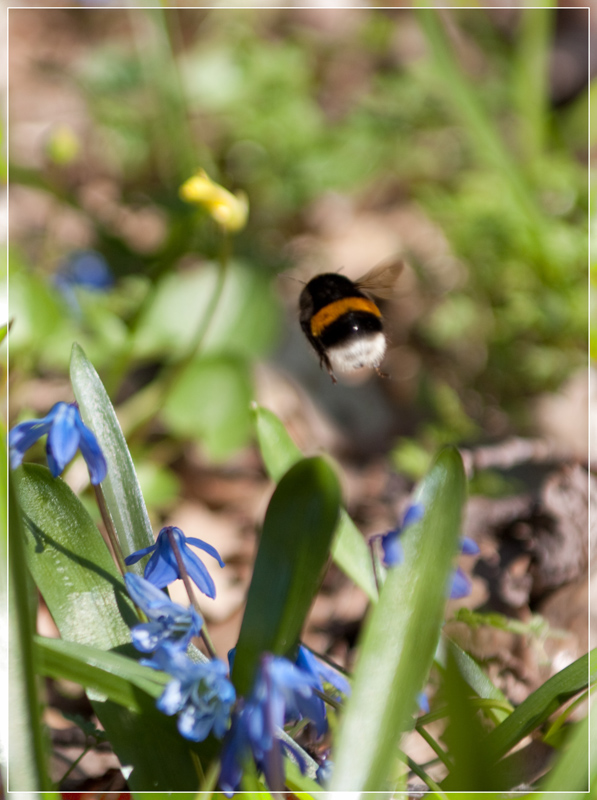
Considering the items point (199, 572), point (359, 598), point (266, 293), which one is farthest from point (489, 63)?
point (199, 572)

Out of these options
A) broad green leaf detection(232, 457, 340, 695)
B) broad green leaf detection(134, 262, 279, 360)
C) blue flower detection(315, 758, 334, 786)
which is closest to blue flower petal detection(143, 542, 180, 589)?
broad green leaf detection(232, 457, 340, 695)

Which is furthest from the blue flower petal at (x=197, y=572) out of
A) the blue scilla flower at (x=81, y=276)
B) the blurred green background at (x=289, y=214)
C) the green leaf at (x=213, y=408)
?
the blue scilla flower at (x=81, y=276)

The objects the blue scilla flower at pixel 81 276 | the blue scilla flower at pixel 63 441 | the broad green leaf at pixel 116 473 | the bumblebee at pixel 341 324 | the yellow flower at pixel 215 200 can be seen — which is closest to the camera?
the blue scilla flower at pixel 63 441

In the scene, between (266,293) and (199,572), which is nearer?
(199,572)

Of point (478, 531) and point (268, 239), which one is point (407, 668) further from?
point (268, 239)

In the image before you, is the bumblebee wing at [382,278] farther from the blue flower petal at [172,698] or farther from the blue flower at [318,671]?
the blue flower petal at [172,698]

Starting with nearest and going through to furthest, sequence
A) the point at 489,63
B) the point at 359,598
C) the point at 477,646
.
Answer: the point at 477,646
the point at 359,598
the point at 489,63
